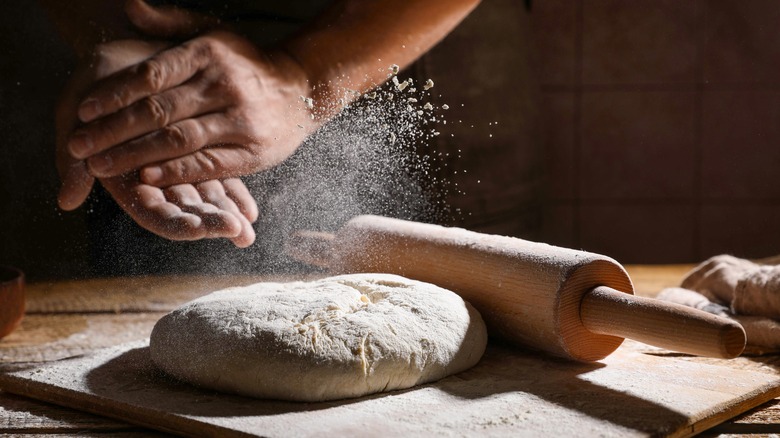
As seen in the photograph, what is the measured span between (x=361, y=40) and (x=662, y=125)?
1.35m

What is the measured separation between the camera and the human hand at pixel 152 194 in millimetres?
1480

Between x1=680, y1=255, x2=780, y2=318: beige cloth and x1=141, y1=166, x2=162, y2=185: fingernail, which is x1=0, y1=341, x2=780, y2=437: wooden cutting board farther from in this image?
x1=141, y1=166, x2=162, y2=185: fingernail

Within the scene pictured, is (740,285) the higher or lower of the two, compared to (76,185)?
lower

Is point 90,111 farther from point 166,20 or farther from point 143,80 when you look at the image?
point 166,20

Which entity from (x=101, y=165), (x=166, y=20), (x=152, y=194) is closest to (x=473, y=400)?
(x=152, y=194)

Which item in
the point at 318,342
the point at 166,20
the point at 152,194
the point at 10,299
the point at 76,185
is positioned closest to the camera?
the point at 318,342

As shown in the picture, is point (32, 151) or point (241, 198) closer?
point (241, 198)

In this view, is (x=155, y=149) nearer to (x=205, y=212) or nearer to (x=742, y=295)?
(x=205, y=212)

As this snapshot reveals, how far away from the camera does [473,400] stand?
0.95m

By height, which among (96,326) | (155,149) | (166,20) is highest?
(166,20)

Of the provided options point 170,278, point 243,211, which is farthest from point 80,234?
point 243,211

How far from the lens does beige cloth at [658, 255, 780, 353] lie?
48.8 inches

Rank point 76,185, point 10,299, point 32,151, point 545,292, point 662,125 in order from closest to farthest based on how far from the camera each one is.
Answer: point 545,292 → point 10,299 → point 76,185 → point 32,151 → point 662,125

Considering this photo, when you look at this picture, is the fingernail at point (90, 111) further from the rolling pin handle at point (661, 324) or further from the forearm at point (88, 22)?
the rolling pin handle at point (661, 324)
